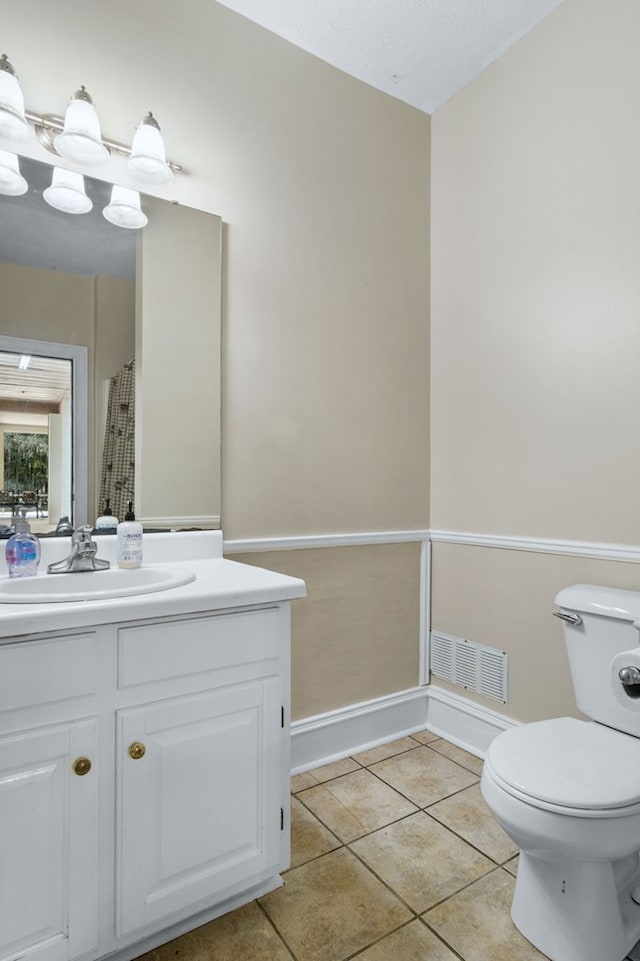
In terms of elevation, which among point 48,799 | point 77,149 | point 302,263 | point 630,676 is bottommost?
point 48,799

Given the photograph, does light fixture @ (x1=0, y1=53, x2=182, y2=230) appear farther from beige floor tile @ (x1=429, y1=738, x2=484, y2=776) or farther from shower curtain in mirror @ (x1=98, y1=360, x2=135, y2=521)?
beige floor tile @ (x1=429, y1=738, x2=484, y2=776)

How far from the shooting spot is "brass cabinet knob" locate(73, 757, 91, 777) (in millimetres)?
1062

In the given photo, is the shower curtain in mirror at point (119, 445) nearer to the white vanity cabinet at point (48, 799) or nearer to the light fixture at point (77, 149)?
the light fixture at point (77, 149)

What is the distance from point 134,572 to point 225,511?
1.42 feet

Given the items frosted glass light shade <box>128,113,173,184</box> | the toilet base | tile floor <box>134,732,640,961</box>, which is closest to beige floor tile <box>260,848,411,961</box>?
tile floor <box>134,732,640,961</box>

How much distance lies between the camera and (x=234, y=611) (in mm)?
1252

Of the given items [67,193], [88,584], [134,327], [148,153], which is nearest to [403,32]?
[148,153]

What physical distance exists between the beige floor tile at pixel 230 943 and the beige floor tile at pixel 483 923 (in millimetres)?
381

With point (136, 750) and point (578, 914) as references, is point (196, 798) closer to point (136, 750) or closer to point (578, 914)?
point (136, 750)

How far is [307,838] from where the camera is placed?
1621 mm

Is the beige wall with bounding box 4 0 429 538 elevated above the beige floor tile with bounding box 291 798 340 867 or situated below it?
above

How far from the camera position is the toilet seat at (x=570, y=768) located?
3.66 ft

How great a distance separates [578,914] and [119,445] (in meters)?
1.64

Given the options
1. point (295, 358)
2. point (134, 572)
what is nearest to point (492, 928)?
point (134, 572)
